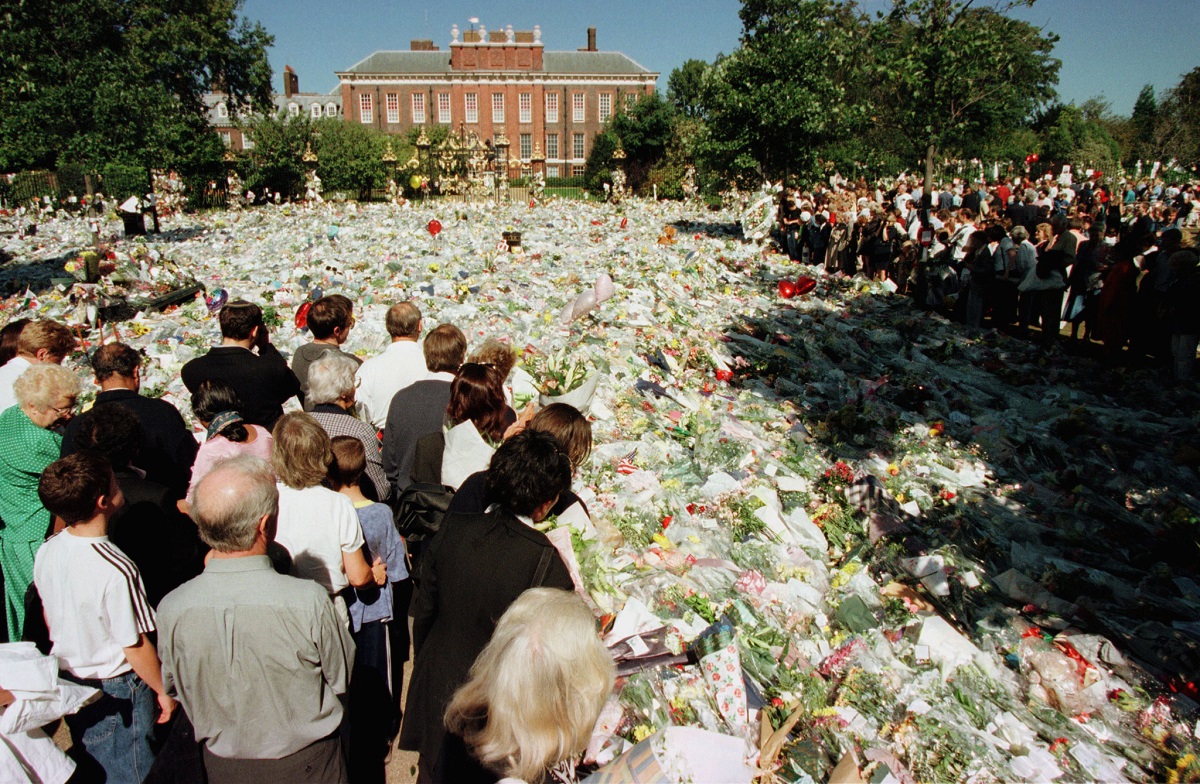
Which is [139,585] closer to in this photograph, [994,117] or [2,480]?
[2,480]

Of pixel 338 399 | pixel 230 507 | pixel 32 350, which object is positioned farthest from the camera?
pixel 32 350

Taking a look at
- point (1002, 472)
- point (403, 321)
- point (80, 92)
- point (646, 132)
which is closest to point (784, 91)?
point (1002, 472)

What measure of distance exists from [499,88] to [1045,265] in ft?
157

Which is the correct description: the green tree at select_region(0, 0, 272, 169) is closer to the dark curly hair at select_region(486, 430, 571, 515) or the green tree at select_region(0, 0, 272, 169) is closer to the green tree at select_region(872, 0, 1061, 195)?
the green tree at select_region(872, 0, 1061, 195)

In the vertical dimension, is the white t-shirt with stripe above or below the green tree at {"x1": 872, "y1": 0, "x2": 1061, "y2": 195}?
below

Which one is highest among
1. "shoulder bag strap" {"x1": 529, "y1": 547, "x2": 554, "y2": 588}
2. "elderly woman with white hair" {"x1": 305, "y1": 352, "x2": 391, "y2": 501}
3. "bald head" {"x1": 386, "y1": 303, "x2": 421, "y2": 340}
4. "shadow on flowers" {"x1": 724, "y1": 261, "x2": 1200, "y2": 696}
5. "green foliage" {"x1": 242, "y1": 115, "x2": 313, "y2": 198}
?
"green foliage" {"x1": 242, "y1": 115, "x2": 313, "y2": 198}

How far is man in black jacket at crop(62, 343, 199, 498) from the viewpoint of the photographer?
3086mm

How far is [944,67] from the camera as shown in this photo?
1366 cm

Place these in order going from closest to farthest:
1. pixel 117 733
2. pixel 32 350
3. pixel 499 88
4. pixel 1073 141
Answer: pixel 117 733 → pixel 32 350 → pixel 1073 141 → pixel 499 88

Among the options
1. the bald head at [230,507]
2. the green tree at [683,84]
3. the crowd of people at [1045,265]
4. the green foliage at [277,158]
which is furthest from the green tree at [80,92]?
the green tree at [683,84]

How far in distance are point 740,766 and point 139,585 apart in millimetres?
2041

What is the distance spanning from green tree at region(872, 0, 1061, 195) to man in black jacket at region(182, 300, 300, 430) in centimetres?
1426

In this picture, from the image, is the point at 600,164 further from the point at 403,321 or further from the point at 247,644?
the point at 247,644

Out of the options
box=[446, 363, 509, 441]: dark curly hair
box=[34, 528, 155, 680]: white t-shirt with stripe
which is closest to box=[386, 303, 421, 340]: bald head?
box=[446, 363, 509, 441]: dark curly hair
